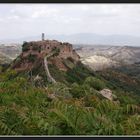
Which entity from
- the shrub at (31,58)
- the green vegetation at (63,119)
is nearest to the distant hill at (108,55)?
the shrub at (31,58)

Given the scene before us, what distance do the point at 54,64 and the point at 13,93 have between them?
117 feet

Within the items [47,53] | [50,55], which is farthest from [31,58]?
[47,53]

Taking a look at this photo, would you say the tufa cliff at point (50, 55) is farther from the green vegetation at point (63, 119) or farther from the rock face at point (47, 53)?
the green vegetation at point (63, 119)

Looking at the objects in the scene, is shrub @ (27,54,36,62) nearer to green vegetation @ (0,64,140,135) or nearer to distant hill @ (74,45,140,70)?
distant hill @ (74,45,140,70)

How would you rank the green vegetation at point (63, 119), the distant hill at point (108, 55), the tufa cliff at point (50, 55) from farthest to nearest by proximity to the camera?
the distant hill at point (108, 55), the tufa cliff at point (50, 55), the green vegetation at point (63, 119)

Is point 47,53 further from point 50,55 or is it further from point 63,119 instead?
point 63,119

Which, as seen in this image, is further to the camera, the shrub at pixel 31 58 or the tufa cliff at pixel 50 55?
the shrub at pixel 31 58

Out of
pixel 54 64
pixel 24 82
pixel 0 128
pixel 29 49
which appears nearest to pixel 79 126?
pixel 0 128

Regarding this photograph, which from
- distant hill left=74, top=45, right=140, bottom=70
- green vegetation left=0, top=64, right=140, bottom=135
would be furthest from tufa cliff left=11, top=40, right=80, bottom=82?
green vegetation left=0, top=64, right=140, bottom=135

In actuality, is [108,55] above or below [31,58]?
below

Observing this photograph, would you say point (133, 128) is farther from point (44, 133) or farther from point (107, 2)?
point (107, 2)

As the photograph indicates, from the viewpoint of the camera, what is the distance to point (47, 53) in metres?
47.9

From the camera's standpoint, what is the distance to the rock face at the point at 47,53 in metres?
40.7

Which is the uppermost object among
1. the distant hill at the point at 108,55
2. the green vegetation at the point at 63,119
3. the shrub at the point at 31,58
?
the green vegetation at the point at 63,119
